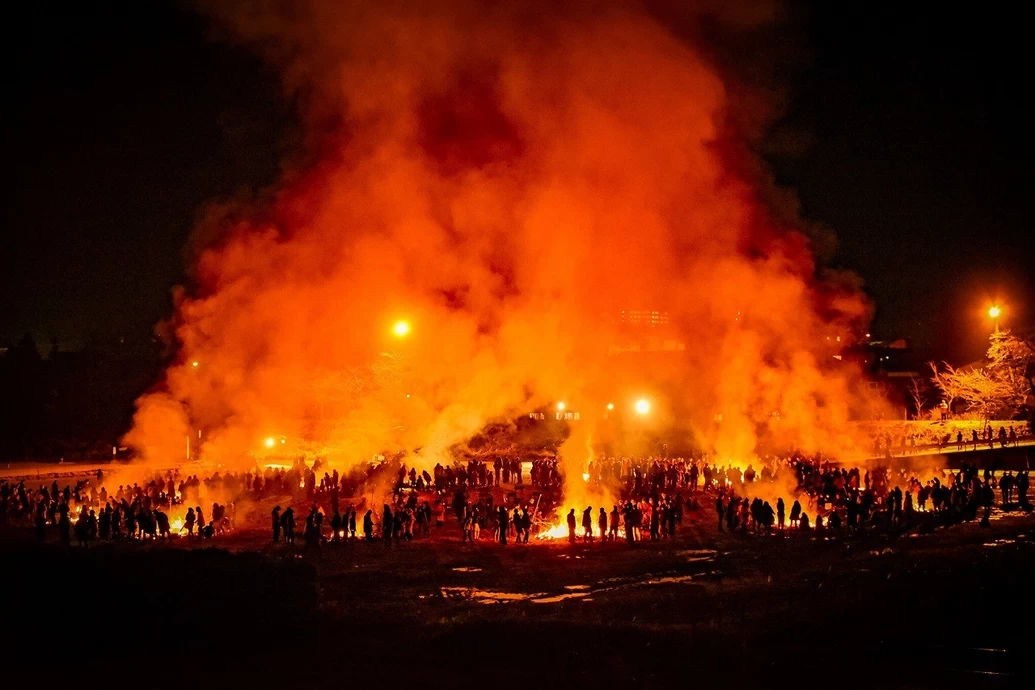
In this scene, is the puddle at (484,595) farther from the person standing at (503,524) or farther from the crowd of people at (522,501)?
the crowd of people at (522,501)

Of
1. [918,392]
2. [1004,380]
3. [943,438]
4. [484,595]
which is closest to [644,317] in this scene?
[943,438]

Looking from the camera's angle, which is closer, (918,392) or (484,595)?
(484,595)

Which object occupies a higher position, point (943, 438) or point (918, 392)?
point (918, 392)

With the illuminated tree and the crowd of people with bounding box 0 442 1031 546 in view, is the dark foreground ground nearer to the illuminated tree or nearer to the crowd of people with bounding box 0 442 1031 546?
the crowd of people with bounding box 0 442 1031 546

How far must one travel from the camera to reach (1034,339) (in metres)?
37.9

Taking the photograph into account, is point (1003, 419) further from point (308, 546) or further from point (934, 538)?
point (308, 546)

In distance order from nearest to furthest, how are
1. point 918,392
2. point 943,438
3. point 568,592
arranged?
point 568,592 < point 943,438 < point 918,392

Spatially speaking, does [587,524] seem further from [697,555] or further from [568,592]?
[568,592]

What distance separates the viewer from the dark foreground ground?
380 inches

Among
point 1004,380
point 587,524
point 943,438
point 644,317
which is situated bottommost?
point 587,524

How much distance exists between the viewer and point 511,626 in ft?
37.5

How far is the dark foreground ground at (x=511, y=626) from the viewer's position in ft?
31.7

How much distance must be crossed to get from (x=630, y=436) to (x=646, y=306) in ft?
24.1

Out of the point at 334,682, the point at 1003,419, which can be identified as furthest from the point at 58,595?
the point at 1003,419
